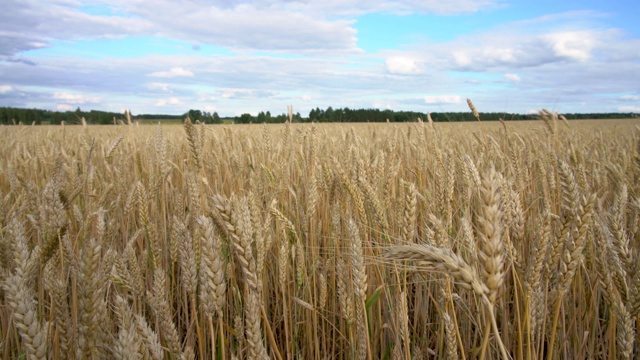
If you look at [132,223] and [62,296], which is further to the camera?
[132,223]

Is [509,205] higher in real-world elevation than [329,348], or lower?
higher

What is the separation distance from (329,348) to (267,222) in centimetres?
76

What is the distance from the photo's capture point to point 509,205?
1.33 m

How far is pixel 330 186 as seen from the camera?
194 cm

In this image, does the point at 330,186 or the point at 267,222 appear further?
the point at 330,186

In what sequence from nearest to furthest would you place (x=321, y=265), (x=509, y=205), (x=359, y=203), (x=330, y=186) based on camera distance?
(x=509, y=205)
(x=359, y=203)
(x=330, y=186)
(x=321, y=265)

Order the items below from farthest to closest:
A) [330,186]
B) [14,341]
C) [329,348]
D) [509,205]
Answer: [330,186] → [329,348] → [14,341] → [509,205]

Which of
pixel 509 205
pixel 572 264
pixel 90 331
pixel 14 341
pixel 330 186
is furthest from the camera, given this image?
pixel 330 186

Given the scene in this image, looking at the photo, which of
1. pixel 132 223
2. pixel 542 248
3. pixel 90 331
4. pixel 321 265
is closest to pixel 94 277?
pixel 90 331

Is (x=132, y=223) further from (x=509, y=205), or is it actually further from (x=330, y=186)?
(x=509, y=205)

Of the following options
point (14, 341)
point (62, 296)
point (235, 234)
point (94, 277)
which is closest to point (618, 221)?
point (235, 234)

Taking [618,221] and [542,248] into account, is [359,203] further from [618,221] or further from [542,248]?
[618,221]

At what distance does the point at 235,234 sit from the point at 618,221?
3.31 feet

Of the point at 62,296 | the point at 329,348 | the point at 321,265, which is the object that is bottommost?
the point at 329,348
